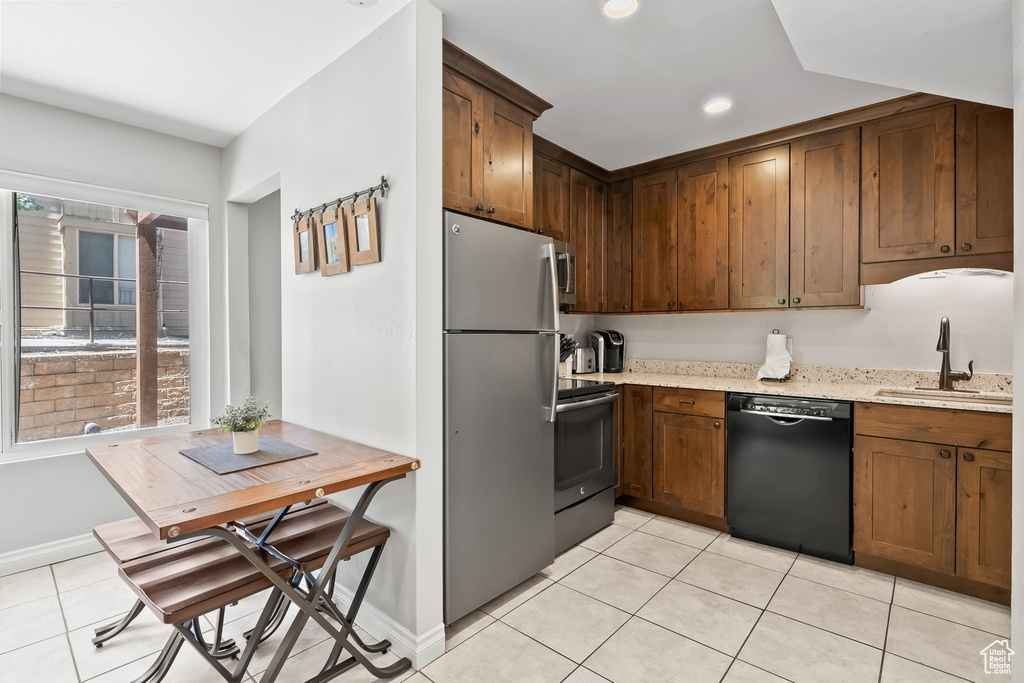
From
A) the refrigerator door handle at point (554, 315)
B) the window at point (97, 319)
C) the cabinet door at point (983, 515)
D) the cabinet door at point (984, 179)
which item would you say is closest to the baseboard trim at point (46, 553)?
the window at point (97, 319)

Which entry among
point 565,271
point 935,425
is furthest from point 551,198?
point 935,425

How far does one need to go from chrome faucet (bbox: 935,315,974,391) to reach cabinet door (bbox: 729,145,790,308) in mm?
805

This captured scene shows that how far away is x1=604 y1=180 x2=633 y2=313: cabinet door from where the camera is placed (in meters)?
3.89

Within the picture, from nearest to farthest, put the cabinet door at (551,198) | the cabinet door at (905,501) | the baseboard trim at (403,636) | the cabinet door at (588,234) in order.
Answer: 1. the baseboard trim at (403,636)
2. the cabinet door at (905,501)
3. the cabinet door at (551,198)
4. the cabinet door at (588,234)

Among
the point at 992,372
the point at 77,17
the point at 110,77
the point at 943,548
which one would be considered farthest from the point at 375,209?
the point at 992,372

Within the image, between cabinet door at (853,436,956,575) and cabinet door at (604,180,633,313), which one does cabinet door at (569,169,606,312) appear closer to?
cabinet door at (604,180,633,313)

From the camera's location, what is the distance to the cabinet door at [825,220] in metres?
2.92

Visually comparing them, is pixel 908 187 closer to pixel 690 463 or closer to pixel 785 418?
pixel 785 418

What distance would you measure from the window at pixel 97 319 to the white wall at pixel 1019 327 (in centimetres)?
415

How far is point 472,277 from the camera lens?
2125 millimetres

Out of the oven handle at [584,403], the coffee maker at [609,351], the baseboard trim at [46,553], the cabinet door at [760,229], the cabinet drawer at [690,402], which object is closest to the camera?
the baseboard trim at [46,553]

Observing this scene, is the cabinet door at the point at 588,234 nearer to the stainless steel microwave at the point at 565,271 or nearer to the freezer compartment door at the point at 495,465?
the stainless steel microwave at the point at 565,271

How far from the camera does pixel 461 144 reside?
2.23m

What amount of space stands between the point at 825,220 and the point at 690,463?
1751 millimetres
